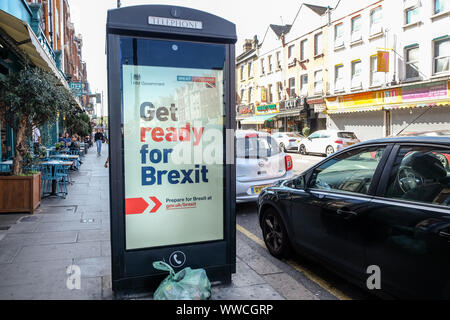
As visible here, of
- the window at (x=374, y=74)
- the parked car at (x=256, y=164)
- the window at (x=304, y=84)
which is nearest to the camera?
the parked car at (x=256, y=164)

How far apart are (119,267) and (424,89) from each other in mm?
21267

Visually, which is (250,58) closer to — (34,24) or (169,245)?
(34,24)

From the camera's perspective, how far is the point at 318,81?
29.4 metres

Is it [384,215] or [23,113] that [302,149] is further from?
[384,215]

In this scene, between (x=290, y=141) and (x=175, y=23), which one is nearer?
(x=175, y=23)

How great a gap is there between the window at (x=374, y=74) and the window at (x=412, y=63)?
78.2 inches

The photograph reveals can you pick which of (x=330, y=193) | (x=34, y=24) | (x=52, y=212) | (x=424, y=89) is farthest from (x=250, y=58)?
(x=330, y=193)

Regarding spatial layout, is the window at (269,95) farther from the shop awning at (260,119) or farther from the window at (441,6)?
the window at (441,6)

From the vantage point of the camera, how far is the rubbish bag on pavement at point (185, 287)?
3.08 meters

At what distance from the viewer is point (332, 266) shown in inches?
146

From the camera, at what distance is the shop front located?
19.8 meters

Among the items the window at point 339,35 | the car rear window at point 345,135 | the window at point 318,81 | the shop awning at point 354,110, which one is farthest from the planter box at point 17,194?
the window at point 318,81

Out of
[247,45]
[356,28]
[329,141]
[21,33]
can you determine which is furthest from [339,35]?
[21,33]

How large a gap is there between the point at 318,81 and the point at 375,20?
261 inches
